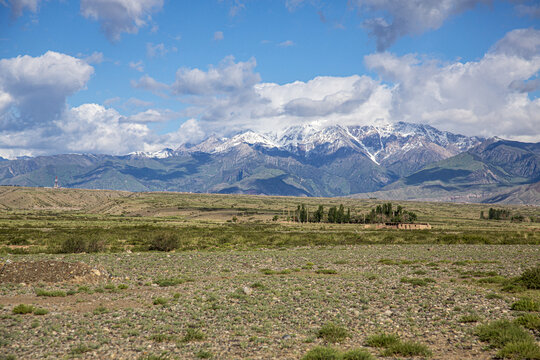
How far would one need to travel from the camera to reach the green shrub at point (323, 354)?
1221 cm

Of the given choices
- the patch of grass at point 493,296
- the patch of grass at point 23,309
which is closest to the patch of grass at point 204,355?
the patch of grass at point 23,309

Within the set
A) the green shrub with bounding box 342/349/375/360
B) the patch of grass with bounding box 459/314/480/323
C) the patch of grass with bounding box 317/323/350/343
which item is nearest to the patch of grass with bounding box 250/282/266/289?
the patch of grass with bounding box 317/323/350/343

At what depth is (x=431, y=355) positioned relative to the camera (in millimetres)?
12656

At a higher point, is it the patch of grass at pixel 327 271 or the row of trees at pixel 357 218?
the patch of grass at pixel 327 271

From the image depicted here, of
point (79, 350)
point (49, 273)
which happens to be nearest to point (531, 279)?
point (79, 350)

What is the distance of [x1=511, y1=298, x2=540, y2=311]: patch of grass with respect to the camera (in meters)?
17.6

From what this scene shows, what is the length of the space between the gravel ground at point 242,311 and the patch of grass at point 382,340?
36 cm

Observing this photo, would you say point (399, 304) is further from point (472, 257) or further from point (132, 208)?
point (132, 208)

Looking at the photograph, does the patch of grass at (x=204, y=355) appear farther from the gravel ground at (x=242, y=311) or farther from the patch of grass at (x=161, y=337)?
the patch of grass at (x=161, y=337)

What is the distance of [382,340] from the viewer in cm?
1374

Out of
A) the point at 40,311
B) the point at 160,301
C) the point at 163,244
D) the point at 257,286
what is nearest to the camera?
the point at 40,311

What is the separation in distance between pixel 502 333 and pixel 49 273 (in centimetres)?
2476

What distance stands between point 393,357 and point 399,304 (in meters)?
6.99

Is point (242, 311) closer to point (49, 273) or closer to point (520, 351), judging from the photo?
point (520, 351)
